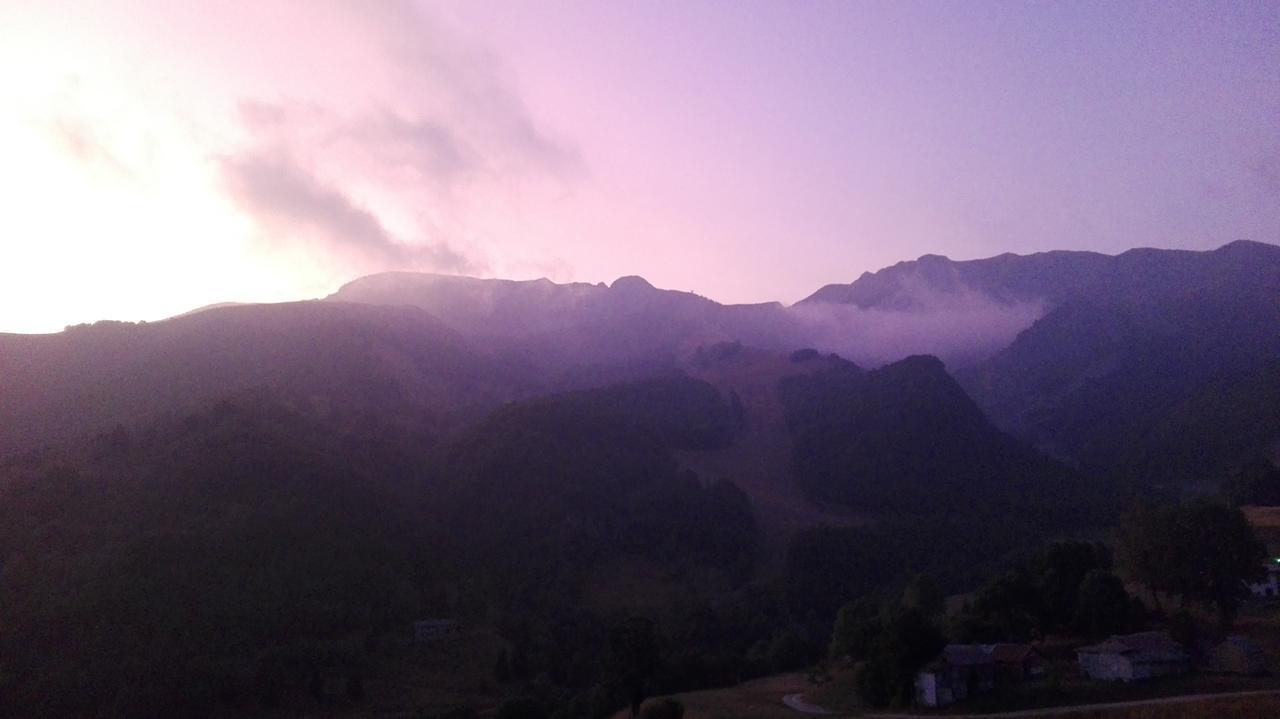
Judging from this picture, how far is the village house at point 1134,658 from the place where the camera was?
39.7 metres

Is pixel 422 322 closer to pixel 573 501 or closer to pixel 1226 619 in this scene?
pixel 573 501

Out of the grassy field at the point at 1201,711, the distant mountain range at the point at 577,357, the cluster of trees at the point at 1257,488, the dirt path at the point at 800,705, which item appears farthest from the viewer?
the distant mountain range at the point at 577,357

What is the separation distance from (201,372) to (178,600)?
5130cm

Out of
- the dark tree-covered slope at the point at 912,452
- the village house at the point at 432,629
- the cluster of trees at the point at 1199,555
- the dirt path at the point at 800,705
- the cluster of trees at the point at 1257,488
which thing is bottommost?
the dirt path at the point at 800,705

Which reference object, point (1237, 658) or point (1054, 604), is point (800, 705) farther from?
point (1237, 658)

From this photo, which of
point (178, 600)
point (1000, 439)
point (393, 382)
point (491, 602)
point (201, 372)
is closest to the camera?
point (178, 600)

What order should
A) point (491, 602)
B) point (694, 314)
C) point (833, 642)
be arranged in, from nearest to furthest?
1. point (833, 642)
2. point (491, 602)
3. point (694, 314)

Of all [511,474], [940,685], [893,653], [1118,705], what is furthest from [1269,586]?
[511,474]

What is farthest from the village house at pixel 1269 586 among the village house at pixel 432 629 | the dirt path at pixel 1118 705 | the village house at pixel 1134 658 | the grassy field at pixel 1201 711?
the village house at pixel 432 629

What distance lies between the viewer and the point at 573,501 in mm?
101750

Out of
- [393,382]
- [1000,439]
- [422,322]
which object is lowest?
[1000,439]

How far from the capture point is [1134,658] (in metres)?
39.7

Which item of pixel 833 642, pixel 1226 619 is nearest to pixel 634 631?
pixel 833 642

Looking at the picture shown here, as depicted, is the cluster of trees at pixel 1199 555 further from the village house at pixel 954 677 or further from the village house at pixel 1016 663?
the village house at pixel 954 677
